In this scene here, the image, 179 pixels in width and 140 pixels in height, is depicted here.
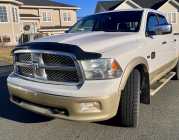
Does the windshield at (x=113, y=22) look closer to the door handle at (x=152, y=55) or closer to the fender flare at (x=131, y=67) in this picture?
the door handle at (x=152, y=55)

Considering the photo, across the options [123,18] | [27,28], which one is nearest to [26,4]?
[27,28]

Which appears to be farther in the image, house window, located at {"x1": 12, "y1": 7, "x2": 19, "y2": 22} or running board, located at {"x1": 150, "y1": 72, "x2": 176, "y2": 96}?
house window, located at {"x1": 12, "y1": 7, "x2": 19, "y2": 22}

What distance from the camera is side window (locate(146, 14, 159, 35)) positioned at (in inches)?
192

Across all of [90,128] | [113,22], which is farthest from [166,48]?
[90,128]

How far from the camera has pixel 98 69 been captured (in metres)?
3.38

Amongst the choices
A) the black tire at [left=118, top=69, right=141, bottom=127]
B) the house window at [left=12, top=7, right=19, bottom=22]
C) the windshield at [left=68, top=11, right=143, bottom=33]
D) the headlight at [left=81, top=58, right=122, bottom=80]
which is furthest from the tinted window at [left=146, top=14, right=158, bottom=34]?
the house window at [left=12, top=7, right=19, bottom=22]

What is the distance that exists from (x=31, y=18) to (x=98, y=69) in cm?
3505

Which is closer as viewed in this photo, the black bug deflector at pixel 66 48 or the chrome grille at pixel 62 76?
the black bug deflector at pixel 66 48

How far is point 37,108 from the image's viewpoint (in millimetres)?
3752

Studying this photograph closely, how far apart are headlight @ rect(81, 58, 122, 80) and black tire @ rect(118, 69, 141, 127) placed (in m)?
0.39

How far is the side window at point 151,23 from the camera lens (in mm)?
4865

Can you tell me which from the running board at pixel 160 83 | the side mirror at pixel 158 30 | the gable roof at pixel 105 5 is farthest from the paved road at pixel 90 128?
the gable roof at pixel 105 5

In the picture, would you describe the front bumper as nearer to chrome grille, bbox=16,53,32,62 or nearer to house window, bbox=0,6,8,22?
chrome grille, bbox=16,53,32,62

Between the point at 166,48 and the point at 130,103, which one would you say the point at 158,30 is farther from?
the point at 130,103
